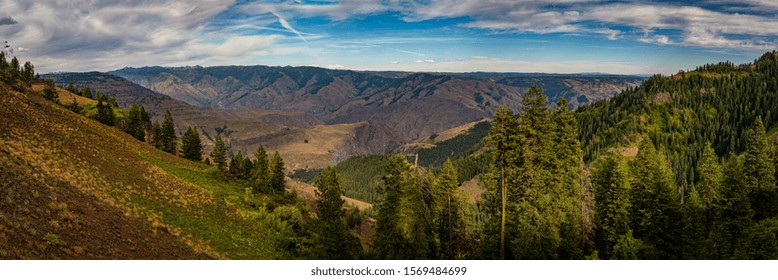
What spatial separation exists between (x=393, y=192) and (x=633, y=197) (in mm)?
18623

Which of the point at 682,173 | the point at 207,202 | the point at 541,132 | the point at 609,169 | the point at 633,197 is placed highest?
the point at 541,132

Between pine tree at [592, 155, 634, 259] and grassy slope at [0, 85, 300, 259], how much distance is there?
25.1 m

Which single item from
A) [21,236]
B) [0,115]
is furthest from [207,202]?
[21,236]

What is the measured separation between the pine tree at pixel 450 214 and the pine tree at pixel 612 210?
1075 centimetres

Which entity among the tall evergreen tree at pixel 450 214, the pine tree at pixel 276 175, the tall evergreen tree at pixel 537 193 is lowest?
the pine tree at pixel 276 175

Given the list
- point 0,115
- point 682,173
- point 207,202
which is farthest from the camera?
point 682,173

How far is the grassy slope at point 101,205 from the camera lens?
49.2 ft

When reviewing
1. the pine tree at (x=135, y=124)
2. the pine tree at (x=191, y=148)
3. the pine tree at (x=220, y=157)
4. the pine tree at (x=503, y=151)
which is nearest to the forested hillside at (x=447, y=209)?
the pine tree at (x=503, y=151)

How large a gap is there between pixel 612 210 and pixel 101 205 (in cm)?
3363

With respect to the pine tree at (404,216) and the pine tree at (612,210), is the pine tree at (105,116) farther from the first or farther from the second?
the pine tree at (612,210)

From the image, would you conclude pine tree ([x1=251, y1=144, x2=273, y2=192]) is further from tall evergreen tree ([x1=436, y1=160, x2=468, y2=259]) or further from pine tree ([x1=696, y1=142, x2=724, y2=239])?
pine tree ([x1=696, y1=142, x2=724, y2=239])
